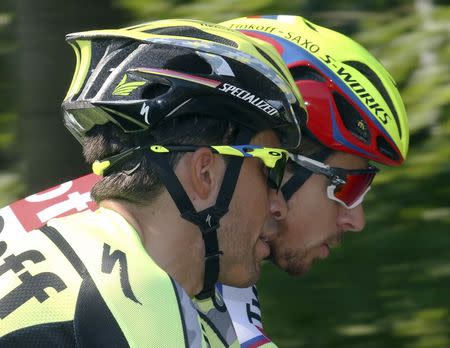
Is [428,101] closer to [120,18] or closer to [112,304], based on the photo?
[120,18]

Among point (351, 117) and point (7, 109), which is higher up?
point (351, 117)

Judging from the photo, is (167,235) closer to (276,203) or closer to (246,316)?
(276,203)

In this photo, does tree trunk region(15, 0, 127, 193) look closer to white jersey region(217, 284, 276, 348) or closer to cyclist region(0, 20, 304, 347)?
white jersey region(217, 284, 276, 348)

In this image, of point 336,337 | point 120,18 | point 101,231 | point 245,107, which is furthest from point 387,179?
point 101,231

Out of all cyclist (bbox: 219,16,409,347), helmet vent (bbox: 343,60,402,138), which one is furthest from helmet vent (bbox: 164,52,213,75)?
helmet vent (bbox: 343,60,402,138)

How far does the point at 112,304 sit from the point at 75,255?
0.57 feet

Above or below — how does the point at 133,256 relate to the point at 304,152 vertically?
above

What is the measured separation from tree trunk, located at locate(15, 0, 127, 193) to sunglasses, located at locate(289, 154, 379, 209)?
0.92 m

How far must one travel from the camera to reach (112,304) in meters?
2.45

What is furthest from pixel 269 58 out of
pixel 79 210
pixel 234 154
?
pixel 79 210

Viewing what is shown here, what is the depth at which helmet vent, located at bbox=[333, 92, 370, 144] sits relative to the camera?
13.1 feet

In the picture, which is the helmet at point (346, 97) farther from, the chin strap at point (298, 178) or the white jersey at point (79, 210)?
the white jersey at point (79, 210)

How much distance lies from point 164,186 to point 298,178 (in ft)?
4.34

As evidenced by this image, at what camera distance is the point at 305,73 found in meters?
4.02
